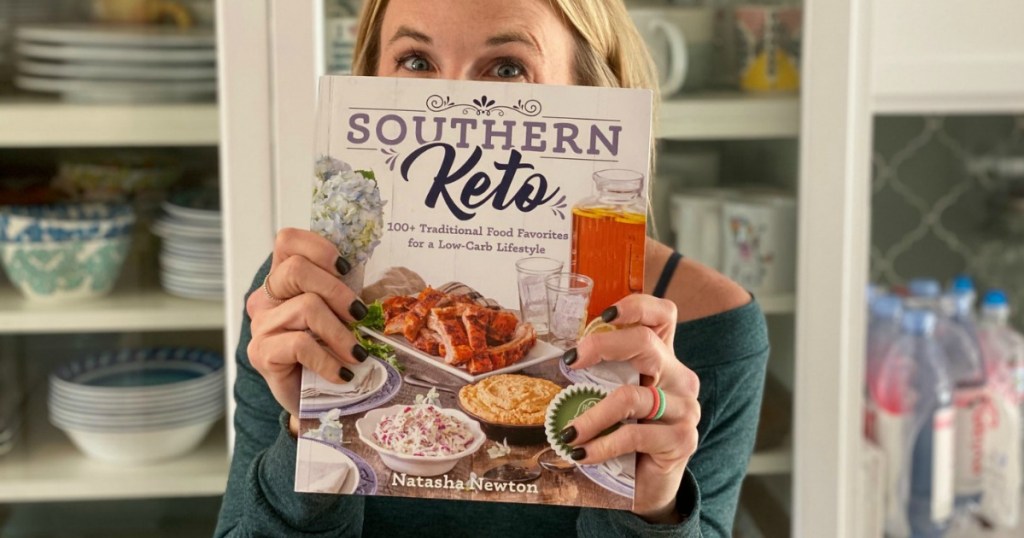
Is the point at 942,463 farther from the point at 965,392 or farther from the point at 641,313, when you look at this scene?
the point at 641,313

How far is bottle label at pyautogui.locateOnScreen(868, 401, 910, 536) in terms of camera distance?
4.62 ft

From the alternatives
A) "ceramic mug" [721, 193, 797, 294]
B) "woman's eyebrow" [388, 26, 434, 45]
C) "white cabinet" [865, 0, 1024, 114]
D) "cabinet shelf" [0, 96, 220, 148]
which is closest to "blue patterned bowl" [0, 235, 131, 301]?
"cabinet shelf" [0, 96, 220, 148]

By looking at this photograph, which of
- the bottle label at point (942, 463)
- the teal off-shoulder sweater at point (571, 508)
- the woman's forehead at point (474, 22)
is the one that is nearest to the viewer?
the woman's forehead at point (474, 22)

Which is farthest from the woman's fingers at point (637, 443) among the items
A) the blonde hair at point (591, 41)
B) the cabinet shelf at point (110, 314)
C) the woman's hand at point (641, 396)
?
the cabinet shelf at point (110, 314)

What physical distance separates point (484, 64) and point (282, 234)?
0.21 metres

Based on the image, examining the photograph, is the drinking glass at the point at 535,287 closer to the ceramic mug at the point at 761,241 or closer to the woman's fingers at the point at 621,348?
the woman's fingers at the point at 621,348

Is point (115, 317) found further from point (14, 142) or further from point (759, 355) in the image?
point (759, 355)

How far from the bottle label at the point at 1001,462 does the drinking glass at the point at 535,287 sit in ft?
3.23

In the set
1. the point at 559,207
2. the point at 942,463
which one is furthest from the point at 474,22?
the point at 942,463

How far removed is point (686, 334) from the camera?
102cm

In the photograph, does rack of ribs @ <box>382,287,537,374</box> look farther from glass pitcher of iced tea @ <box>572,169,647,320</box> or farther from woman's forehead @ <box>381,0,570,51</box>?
woman's forehead @ <box>381,0,570,51</box>

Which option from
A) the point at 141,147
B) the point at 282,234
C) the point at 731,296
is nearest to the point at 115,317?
the point at 141,147

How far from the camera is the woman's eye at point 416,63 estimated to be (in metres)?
0.82

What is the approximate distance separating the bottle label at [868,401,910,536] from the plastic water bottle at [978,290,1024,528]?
129 millimetres
